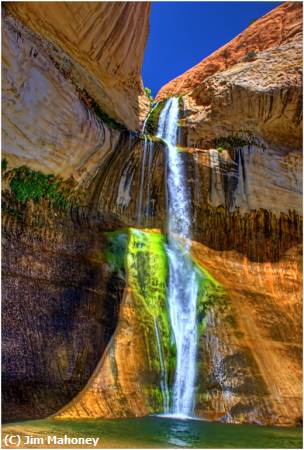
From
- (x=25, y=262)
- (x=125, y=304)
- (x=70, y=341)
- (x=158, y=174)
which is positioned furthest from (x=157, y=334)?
(x=158, y=174)

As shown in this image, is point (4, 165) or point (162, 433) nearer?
point (162, 433)

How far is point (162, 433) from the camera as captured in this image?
8586 mm

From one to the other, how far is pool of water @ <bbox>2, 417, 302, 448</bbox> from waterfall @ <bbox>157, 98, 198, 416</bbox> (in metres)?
1.54

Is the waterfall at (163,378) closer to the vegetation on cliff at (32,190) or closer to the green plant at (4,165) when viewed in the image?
the vegetation on cliff at (32,190)

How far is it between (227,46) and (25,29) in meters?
15.8

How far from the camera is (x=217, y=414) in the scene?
1178 centimetres

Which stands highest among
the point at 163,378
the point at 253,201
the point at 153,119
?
the point at 153,119

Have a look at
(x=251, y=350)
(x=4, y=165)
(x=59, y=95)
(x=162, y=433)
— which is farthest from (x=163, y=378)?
(x=59, y=95)

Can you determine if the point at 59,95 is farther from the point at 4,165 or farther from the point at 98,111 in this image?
the point at 98,111

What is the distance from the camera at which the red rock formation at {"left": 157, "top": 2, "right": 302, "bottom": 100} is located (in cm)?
2244

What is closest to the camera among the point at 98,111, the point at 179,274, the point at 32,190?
the point at 32,190

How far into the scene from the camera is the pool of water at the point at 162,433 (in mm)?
7539

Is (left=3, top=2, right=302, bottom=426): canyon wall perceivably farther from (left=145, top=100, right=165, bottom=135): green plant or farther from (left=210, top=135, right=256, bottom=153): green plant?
(left=145, top=100, right=165, bottom=135): green plant

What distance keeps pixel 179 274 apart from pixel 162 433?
6.23 m
